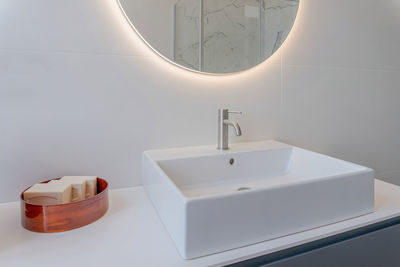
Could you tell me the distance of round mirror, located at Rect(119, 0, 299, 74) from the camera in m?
0.96

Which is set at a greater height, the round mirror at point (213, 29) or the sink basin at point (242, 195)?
the round mirror at point (213, 29)

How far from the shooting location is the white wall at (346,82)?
1.23m

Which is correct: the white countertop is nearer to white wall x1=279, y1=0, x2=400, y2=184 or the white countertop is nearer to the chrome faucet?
the chrome faucet

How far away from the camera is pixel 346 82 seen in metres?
1.35

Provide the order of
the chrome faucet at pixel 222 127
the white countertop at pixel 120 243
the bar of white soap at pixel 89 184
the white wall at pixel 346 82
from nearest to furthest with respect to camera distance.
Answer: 1. the white countertop at pixel 120 243
2. the bar of white soap at pixel 89 184
3. the chrome faucet at pixel 222 127
4. the white wall at pixel 346 82

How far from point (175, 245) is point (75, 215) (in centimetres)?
28

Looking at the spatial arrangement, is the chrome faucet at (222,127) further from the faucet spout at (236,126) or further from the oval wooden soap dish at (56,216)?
the oval wooden soap dish at (56,216)

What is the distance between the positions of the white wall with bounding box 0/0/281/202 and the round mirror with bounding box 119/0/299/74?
0.17 ft

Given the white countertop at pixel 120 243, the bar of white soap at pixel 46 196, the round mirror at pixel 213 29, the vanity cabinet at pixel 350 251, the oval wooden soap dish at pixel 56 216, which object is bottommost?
the vanity cabinet at pixel 350 251

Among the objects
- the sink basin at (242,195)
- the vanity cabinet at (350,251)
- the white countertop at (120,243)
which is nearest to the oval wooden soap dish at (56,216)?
the white countertop at (120,243)

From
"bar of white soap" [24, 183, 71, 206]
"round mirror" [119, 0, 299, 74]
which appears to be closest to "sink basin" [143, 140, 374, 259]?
"bar of white soap" [24, 183, 71, 206]

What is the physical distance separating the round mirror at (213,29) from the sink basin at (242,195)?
378 mm

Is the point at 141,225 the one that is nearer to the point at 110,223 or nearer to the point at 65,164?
the point at 110,223

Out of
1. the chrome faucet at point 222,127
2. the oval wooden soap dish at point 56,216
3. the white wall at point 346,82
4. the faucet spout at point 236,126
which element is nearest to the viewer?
the oval wooden soap dish at point 56,216
